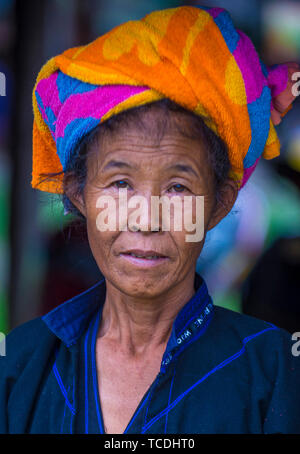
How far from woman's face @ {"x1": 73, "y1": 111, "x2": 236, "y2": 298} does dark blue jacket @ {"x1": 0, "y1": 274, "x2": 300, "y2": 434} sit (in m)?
0.19

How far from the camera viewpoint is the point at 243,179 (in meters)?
1.97

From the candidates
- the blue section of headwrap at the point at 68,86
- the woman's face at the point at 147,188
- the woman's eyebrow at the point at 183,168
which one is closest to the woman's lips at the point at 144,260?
the woman's face at the point at 147,188

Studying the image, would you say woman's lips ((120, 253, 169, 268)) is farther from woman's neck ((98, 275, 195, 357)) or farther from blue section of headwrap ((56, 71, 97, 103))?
blue section of headwrap ((56, 71, 97, 103))

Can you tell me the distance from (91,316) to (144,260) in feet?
1.41

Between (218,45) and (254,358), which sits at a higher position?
(218,45)

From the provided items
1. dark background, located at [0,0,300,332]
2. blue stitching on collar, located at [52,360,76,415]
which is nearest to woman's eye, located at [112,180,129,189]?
blue stitching on collar, located at [52,360,76,415]

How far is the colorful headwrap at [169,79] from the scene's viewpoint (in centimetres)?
160

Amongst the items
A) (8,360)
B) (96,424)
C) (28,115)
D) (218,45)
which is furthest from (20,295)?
(218,45)

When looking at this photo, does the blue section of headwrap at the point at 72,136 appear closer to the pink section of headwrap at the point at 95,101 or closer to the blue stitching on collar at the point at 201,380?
the pink section of headwrap at the point at 95,101

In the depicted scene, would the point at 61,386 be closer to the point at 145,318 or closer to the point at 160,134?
the point at 145,318

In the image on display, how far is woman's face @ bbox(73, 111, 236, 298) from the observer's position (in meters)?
1.68

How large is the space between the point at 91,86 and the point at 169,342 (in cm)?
82

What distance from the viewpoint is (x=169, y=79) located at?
1.59 m

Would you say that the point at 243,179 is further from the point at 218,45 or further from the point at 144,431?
the point at 144,431
